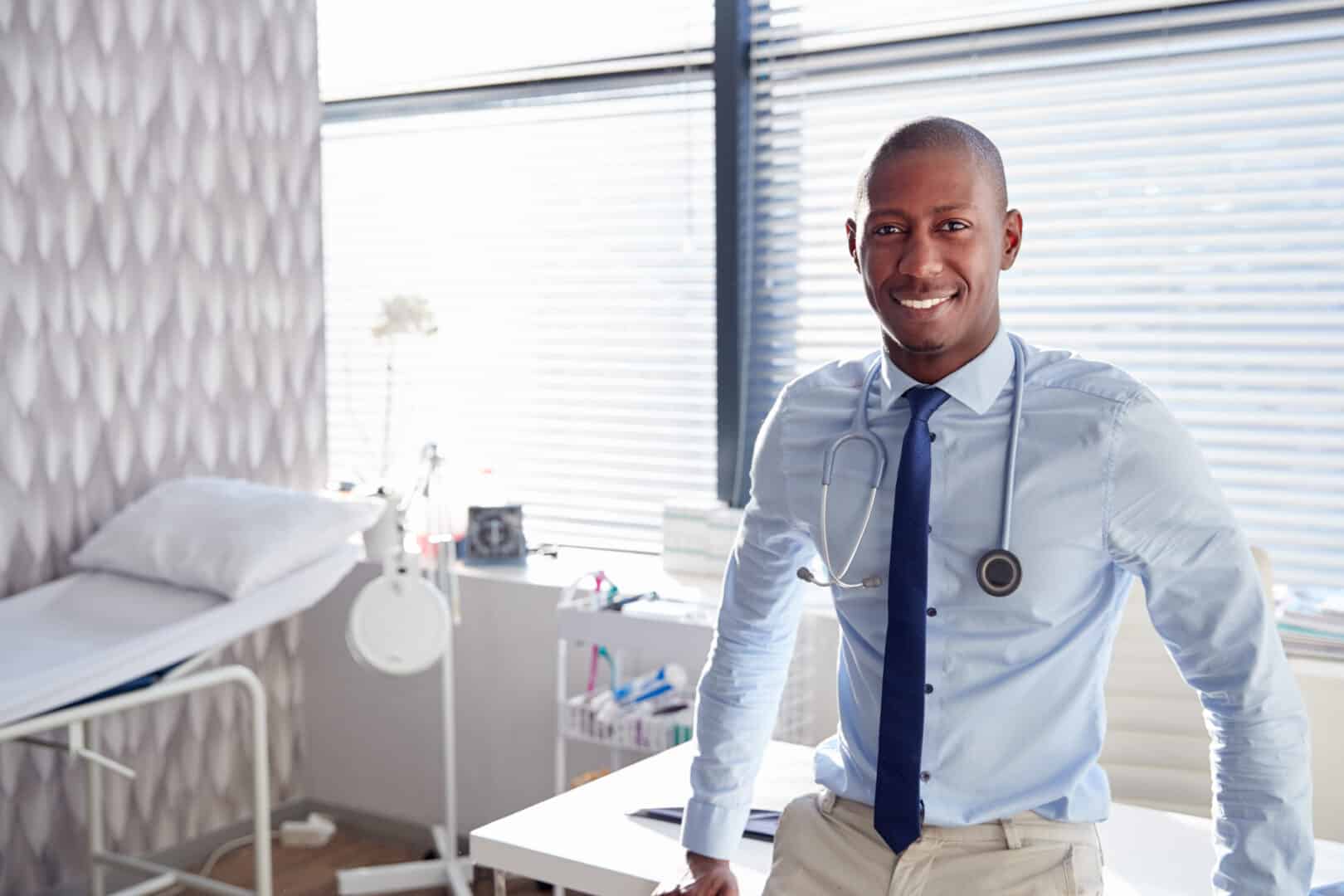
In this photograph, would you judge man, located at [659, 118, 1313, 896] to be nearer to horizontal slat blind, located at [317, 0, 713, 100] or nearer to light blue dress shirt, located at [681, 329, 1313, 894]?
light blue dress shirt, located at [681, 329, 1313, 894]

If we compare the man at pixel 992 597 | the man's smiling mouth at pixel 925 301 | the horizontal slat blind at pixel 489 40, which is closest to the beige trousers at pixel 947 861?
the man at pixel 992 597

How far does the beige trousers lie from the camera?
4.33ft

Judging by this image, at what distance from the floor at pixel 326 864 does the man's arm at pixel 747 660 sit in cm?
169

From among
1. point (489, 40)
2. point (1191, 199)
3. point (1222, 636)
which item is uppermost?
point (489, 40)

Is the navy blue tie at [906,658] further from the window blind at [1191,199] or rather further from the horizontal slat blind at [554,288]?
the horizontal slat blind at [554,288]

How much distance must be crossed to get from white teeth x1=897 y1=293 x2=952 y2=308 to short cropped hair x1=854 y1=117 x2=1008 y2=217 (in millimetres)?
131

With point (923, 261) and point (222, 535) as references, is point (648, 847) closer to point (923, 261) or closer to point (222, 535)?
point (923, 261)

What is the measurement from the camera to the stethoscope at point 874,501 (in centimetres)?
131

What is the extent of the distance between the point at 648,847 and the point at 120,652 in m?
1.30

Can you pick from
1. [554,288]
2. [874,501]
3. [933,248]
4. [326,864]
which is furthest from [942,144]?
[326,864]

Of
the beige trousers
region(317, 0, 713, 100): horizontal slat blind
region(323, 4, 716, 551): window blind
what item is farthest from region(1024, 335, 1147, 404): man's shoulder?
region(317, 0, 713, 100): horizontal slat blind

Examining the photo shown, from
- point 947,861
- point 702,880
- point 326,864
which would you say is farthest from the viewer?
point 326,864

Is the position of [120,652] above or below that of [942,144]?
below

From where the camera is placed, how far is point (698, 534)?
328 centimetres
